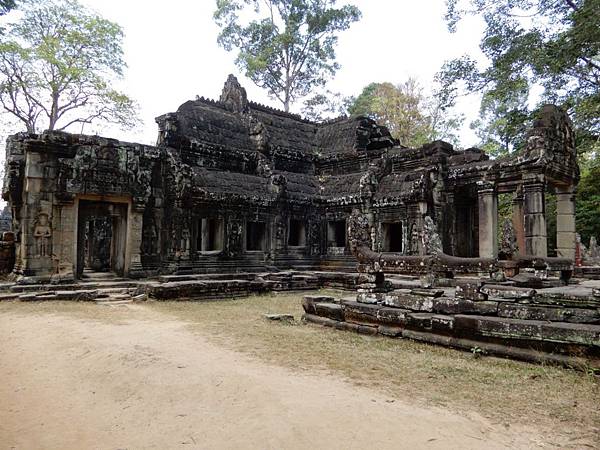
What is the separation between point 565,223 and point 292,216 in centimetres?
938

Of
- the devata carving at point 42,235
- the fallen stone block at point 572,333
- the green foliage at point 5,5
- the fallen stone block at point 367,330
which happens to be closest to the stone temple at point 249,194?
the devata carving at point 42,235

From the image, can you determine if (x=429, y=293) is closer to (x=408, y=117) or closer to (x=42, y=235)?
(x=42, y=235)

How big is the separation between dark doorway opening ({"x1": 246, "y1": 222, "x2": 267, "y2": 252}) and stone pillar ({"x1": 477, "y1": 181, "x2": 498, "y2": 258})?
7704 millimetres

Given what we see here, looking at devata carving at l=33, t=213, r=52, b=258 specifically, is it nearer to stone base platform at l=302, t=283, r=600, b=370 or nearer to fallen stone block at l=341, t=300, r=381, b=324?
stone base platform at l=302, t=283, r=600, b=370

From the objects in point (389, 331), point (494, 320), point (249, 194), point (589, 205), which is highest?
point (589, 205)

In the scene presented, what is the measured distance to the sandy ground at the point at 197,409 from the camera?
336cm

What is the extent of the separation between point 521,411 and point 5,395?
502 cm

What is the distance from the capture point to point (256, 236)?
16.7 meters

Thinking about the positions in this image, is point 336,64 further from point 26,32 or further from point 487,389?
point 487,389

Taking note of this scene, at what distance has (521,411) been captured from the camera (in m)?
4.00

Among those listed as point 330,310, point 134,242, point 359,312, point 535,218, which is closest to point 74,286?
point 134,242

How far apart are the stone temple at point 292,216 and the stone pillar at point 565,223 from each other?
44 millimetres

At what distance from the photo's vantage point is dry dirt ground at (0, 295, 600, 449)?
11.2ft

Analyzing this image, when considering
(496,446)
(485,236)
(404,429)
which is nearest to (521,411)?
(496,446)
